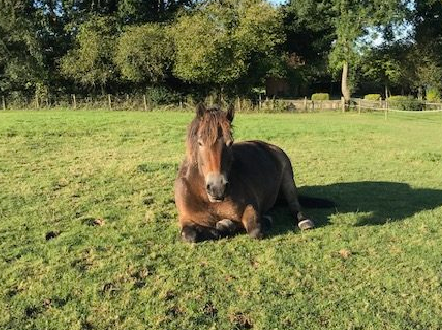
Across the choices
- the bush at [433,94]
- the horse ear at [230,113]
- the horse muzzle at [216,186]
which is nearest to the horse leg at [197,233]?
the horse muzzle at [216,186]

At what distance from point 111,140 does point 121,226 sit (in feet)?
28.7

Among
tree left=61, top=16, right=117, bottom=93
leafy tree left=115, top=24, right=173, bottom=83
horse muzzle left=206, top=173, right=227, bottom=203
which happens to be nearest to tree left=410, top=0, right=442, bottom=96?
leafy tree left=115, top=24, right=173, bottom=83

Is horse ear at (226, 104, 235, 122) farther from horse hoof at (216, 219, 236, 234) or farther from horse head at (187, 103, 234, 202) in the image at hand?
horse hoof at (216, 219, 236, 234)

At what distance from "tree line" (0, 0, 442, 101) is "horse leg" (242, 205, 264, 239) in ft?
105

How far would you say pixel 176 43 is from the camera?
37125 millimetres

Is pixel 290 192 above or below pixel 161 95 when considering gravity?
below

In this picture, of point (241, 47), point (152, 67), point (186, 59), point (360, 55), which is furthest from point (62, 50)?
point (360, 55)

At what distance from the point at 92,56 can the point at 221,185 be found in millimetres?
34860

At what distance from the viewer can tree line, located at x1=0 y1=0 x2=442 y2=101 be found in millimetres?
37094

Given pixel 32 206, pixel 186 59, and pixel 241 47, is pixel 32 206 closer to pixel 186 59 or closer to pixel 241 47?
pixel 186 59

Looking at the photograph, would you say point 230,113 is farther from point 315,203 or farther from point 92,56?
point 92,56

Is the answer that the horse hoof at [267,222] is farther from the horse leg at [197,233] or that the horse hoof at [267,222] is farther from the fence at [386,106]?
the fence at [386,106]

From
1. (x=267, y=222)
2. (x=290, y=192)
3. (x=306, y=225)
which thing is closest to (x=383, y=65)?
(x=290, y=192)

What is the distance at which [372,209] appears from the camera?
7.02m
